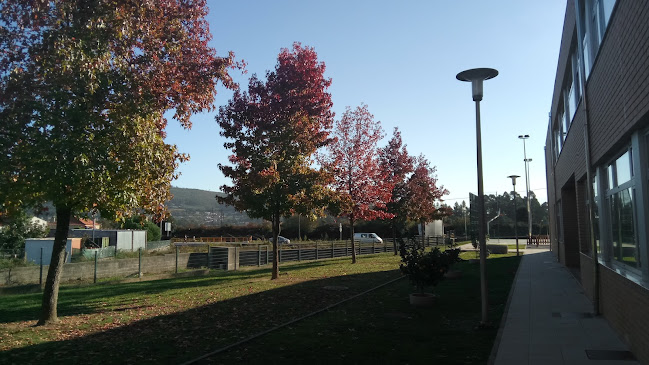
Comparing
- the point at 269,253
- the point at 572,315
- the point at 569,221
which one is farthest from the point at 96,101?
the point at 269,253

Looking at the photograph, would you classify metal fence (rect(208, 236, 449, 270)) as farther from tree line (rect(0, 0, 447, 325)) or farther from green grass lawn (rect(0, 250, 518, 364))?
tree line (rect(0, 0, 447, 325))

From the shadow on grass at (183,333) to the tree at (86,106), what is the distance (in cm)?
232

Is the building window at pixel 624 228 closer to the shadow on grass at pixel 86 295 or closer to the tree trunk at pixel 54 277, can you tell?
the tree trunk at pixel 54 277

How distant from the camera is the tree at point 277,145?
56.3 ft

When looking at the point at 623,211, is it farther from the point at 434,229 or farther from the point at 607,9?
the point at 434,229

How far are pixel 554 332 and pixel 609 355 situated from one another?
1617 millimetres

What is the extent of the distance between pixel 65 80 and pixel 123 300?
6.96 m

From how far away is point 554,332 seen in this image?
26.6ft

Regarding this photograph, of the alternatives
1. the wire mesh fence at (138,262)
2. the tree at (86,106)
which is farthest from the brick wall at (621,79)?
the tree at (86,106)

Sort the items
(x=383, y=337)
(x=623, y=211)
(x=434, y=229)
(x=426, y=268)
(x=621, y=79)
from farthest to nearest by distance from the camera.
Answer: (x=434, y=229)
(x=426, y=268)
(x=383, y=337)
(x=623, y=211)
(x=621, y=79)

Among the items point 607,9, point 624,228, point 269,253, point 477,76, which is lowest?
point 269,253

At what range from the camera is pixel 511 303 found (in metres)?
11.5

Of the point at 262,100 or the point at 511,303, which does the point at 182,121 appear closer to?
the point at 262,100

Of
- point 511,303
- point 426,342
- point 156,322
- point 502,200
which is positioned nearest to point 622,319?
point 426,342
